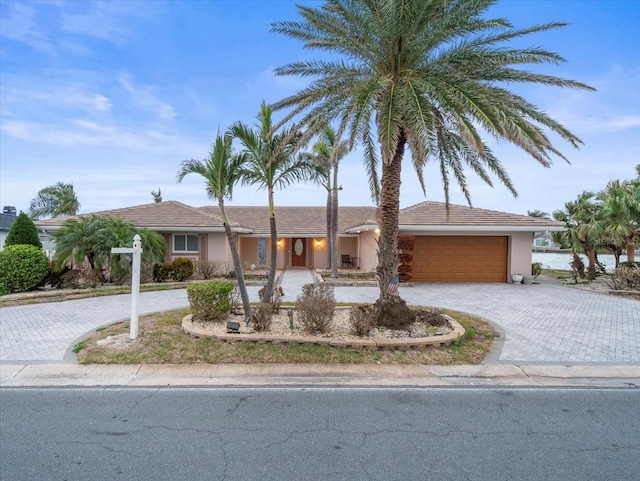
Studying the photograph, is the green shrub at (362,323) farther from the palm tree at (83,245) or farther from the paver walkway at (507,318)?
the palm tree at (83,245)

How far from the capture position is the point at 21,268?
12.9 m

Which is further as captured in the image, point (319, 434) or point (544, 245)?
point (544, 245)

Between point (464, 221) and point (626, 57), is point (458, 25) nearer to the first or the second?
point (626, 57)

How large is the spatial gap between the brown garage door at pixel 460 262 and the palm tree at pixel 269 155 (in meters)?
11.2

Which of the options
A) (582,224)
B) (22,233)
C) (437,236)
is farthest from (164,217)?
(582,224)

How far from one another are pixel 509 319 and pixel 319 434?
779cm

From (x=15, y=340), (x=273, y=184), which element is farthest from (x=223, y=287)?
(x=15, y=340)

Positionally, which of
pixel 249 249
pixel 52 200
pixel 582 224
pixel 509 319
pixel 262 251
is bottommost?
pixel 509 319

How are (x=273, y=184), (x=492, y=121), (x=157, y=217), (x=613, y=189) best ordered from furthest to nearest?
1. (x=157, y=217)
2. (x=613, y=189)
3. (x=273, y=184)
4. (x=492, y=121)

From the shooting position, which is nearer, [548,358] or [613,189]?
[548,358]

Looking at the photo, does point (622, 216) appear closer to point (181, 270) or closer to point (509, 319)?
point (509, 319)

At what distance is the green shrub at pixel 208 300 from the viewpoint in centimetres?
782

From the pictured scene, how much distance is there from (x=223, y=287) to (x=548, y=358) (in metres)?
6.76

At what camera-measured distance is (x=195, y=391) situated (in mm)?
4941
